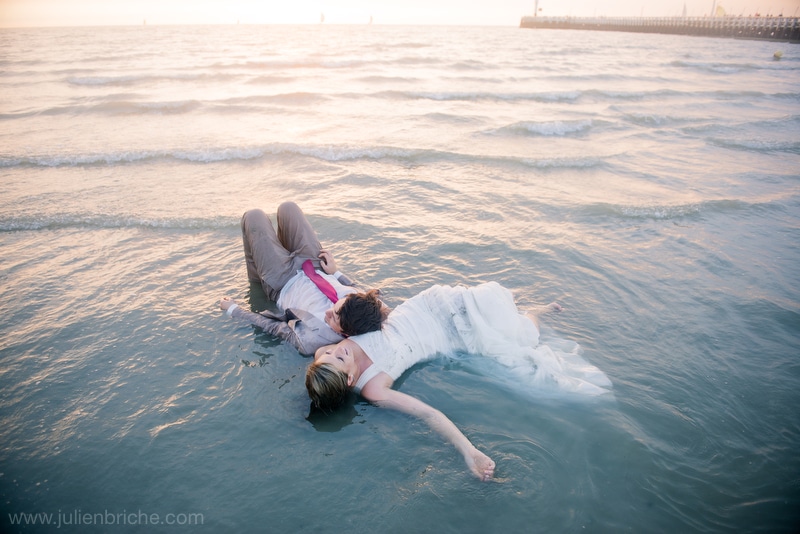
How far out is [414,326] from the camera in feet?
13.8

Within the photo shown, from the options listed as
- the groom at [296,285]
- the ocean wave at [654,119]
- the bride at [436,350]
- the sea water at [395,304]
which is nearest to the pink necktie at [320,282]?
the groom at [296,285]

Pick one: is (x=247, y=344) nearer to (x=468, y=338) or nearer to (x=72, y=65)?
(x=468, y=338)

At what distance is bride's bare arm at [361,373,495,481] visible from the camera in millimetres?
3131

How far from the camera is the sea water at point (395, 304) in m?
2.99

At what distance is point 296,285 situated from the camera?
476 cm

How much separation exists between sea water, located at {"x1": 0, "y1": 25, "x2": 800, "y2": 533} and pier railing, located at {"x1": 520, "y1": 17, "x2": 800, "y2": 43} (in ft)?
211

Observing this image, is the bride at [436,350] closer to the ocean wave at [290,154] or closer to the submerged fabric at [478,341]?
the submerged fabric at [478,341]

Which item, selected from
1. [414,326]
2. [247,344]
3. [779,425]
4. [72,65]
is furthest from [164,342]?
[72,65]

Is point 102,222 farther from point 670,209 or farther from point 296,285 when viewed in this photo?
point 670,209

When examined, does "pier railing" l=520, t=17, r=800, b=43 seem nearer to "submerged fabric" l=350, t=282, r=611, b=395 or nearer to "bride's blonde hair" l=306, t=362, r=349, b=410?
"submerged fabric" l=350, t=282, r=611, b=395

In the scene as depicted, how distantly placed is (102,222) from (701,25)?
316 feet

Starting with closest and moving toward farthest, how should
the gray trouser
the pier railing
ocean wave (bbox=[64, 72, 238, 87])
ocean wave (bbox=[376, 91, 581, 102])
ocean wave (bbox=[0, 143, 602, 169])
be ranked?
the gray trouser, ocean wave (bbox=[0, 143, 602, 169]), ocean wave (bbox=[376, 91, 581, 102]), ocean wave (bbox=[64, 72, 238, 87]), the pier railing

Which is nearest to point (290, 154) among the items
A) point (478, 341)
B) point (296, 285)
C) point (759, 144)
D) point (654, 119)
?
point (296, 285)

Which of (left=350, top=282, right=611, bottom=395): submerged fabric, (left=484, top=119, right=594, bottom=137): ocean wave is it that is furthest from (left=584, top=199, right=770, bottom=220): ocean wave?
(left=484, top=119, right=594, bottom=137): ocean wave
